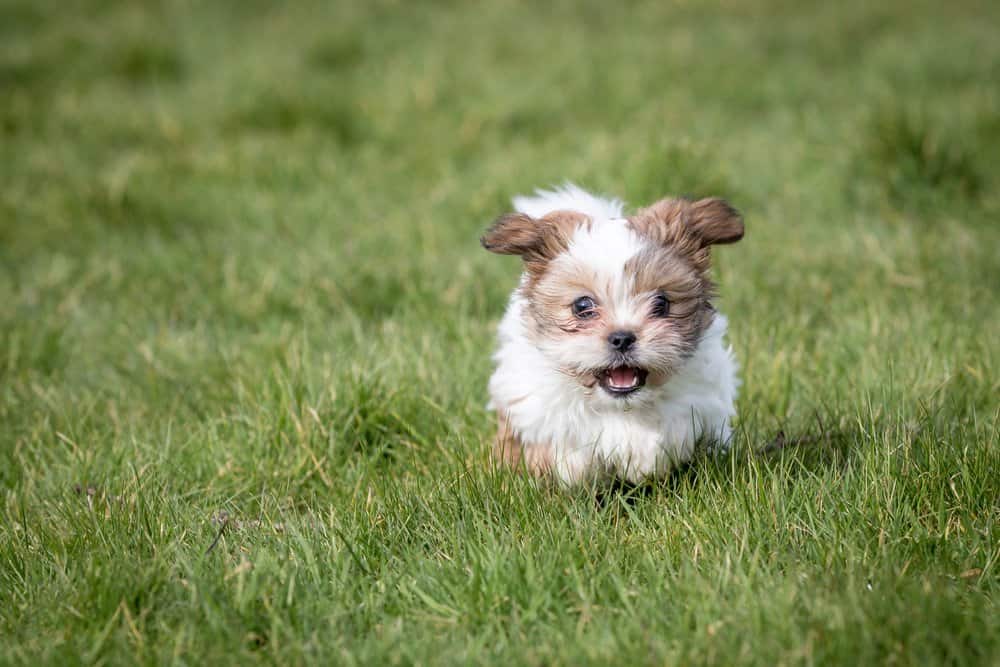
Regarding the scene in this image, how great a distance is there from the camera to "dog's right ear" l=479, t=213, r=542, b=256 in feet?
10.1

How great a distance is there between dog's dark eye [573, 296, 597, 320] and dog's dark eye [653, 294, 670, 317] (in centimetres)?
18

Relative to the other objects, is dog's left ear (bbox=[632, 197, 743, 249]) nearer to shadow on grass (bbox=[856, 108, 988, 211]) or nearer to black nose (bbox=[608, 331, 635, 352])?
black nose (bbox=[608, 331, 635, 352])

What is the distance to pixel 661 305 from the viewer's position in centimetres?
296

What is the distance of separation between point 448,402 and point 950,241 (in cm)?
295

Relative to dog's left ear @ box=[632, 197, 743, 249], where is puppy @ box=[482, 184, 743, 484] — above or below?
below

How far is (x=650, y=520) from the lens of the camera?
9.83 feet

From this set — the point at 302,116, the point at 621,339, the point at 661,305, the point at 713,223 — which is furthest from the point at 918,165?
the point at 302,116

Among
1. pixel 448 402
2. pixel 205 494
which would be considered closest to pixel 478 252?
pixel 448 402

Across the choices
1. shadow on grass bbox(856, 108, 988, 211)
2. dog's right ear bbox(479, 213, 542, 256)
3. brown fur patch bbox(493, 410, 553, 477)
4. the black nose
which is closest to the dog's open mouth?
the black nose

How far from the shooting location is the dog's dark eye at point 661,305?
2.93m

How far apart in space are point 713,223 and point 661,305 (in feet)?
1.11

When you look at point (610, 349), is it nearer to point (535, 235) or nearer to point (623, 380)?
point (623, 380)

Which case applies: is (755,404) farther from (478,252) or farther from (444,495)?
(478,252)

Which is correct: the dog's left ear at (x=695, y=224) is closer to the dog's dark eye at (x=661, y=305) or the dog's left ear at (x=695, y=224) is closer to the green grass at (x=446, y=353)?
the dog's dark eye at (x=661, y=305)
